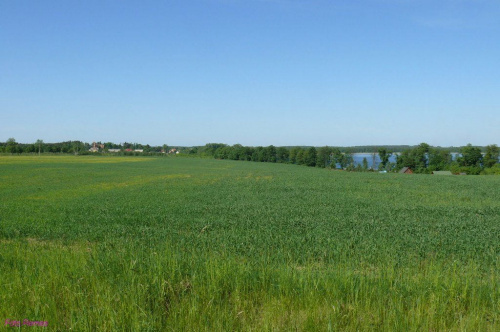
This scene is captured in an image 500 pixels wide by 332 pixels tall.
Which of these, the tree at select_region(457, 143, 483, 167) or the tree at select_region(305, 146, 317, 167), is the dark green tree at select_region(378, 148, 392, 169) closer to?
the tree at select_region(305, 146, 317, 167)

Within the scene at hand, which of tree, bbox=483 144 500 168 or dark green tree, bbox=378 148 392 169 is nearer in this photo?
tree, bbox=483 144 500 168

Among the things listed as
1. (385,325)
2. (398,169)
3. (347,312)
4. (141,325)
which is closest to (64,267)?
(141,325)

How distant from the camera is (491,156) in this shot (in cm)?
9925

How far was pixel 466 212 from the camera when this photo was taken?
57.9 feet

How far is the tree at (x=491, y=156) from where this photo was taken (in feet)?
322

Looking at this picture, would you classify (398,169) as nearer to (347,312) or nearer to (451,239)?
(451,239)

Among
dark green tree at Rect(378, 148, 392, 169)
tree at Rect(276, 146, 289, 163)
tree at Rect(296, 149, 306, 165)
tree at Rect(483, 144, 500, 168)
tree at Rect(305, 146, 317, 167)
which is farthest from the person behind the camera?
tree at Rect(276, 146, 289, 163)

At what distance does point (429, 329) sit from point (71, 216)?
15702 mm

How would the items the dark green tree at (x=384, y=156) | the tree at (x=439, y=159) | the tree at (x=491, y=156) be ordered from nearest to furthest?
the tree at (x=491, y=156) → the tree at (x=439, y=159) → the dark green tree at (x=384, y=156)

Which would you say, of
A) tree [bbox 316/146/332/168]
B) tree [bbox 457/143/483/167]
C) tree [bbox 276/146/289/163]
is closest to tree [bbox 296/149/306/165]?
tree [bbox 276/146/289/163]

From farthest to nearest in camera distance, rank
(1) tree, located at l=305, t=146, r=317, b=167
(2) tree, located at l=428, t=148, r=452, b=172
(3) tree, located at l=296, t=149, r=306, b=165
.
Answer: (3) tree, located at l=296, t=149, r=306, b=165 → (1) tree, located at l=305, t=146, r=317, b=167 → (2) tree, located at l=428, t=148, r=452, b=172

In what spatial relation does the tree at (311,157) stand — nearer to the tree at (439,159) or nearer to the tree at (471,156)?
the tree at (439,159)

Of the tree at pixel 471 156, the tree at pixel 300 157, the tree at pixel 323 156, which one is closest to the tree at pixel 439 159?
the tree at pixel 471 156

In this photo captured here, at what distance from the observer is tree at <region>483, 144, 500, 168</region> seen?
322 feet
